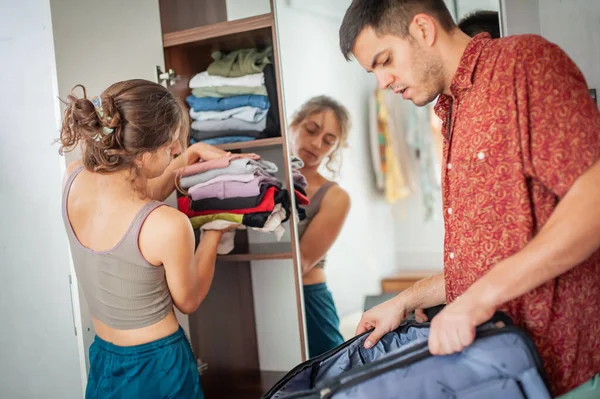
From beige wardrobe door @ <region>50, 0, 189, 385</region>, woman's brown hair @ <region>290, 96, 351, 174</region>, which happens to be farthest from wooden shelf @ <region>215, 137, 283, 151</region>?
beige wardrobe door @ <region>50, 0, 189, 385</region>

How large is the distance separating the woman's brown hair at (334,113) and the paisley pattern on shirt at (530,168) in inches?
42.7

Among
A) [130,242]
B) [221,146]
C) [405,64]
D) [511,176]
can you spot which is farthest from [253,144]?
[511,176]

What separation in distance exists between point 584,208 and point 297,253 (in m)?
1.41

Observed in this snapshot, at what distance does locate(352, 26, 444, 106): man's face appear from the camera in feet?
4.63

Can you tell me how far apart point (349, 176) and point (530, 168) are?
1.24 meters

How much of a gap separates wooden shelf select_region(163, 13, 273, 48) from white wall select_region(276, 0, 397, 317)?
7 centimetres

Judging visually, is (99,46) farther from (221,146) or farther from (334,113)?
→ (334,113)

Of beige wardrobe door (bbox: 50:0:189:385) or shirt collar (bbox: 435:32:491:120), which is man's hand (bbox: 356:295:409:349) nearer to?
shirt collar (bbox: 435:32:491:120)

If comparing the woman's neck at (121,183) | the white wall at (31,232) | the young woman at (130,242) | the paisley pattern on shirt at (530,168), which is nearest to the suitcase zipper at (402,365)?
the paisley pattern on shirt at (530,168)

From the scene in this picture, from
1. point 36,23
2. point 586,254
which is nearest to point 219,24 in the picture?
point 36,23

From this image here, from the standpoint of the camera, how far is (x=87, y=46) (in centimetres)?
234

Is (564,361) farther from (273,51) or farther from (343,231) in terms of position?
(273,51)

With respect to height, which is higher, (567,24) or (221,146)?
(567,24)

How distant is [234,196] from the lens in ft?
7.58
